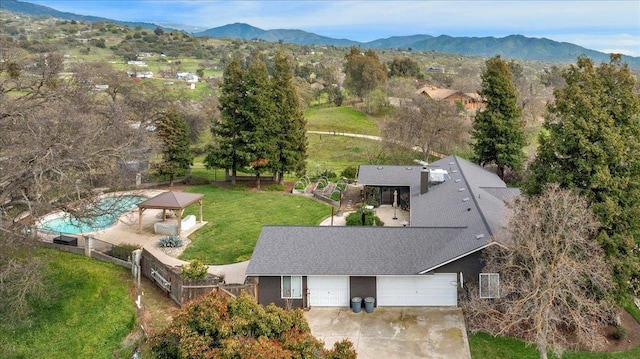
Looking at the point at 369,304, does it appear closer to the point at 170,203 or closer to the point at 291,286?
the point at 291,286

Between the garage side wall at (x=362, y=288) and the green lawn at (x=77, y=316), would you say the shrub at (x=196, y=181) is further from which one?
the garage side wall at (x=362, y=288)

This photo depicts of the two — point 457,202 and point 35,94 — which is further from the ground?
point 35,94

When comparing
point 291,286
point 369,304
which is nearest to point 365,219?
point 369,304

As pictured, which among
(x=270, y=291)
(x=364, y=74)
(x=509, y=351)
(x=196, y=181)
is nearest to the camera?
(x=509, y=351)

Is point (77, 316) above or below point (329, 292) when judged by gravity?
below

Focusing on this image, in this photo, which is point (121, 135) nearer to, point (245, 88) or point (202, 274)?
point (245, 88)

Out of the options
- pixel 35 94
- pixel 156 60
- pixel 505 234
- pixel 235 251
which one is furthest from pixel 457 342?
pixel 156 60

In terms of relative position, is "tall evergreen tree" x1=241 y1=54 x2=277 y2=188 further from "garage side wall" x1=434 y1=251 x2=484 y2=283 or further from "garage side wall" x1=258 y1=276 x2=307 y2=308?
"garage side wall" x1=434 y1=251 x2=484 y2=283

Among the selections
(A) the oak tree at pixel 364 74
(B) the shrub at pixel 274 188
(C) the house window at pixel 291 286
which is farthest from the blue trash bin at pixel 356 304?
(A) the oak tree at pixel 364 74
